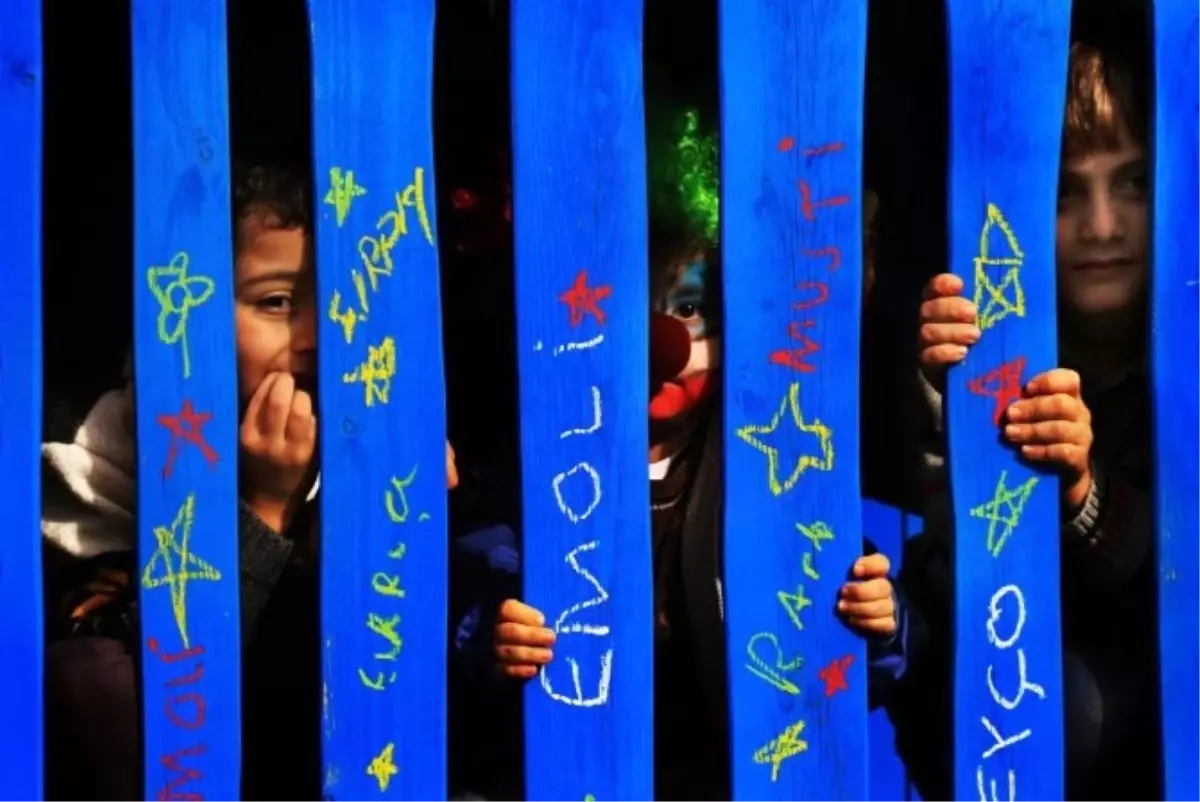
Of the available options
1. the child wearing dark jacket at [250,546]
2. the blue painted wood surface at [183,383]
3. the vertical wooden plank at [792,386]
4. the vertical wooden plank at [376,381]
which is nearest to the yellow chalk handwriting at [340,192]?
the vertical wooden plank at [376,381]

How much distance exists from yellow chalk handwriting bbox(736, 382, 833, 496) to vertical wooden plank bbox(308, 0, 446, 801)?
0.43 metres

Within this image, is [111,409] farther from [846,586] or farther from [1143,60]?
[1143,60]

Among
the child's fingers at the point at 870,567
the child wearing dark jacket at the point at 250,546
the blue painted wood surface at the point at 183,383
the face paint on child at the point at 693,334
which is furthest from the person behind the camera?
the face paint on child at the point at 693,334

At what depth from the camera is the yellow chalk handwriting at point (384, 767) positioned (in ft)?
6.56

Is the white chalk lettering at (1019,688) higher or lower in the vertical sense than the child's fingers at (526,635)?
lower

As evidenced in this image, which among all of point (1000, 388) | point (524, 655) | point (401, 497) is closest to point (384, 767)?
point (524, 655)

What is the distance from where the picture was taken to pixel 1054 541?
2.06 meters

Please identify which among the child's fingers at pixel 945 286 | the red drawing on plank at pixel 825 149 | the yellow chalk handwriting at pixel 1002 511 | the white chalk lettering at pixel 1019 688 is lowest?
the white chalk lettering at pixel 1019 688

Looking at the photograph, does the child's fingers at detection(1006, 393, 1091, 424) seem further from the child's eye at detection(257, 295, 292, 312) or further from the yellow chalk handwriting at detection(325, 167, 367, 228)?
the child's eye at detection(257, 295, 292, 312)

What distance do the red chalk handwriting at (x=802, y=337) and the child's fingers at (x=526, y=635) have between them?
1.52ft

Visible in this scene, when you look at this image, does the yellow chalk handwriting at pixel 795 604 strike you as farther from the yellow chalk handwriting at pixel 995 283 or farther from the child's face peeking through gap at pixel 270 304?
the child's face peeking through gap at pixel 270 304

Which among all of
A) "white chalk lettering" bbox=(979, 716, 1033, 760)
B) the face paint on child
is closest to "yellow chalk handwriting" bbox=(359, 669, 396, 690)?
the face paint on child

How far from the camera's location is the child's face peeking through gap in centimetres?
234

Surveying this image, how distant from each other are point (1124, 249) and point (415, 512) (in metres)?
1.19
